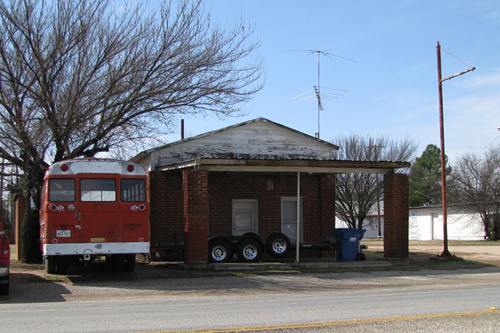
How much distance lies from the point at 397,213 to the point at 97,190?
10809mm

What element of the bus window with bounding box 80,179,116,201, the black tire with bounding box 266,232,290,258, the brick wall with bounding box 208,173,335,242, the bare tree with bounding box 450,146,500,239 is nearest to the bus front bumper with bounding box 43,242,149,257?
the bus window with bounding box 80,179,116,201

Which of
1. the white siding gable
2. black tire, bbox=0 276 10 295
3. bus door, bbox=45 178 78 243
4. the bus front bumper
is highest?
the white siding gable

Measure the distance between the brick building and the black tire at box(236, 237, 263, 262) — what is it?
6.47ft

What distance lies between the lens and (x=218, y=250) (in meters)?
20.5

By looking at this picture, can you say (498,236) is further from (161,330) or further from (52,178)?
(161,330)

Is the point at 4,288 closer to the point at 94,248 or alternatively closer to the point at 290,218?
the point at 94,248

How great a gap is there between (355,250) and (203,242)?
6.01 meters

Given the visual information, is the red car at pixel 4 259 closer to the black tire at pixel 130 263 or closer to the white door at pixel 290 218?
the black tire at pixel 130 263

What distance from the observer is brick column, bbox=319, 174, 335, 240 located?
23.9 meters

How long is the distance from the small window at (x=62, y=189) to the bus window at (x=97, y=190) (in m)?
0.25

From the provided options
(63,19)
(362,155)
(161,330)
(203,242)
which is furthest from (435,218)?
(161,330)

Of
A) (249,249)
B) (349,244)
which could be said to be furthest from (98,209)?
(349,244)

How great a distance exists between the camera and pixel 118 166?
16.2m

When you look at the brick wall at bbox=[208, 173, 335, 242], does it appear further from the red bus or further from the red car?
the red car
